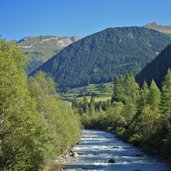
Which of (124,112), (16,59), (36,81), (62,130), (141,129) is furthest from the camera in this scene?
(124,112)

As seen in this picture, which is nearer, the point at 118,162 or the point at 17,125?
the point at 17,125

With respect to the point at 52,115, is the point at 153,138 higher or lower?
lower

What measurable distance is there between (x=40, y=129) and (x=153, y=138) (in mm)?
48881

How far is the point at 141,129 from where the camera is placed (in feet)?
388

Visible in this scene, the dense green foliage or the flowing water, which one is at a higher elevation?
the dense green foliage

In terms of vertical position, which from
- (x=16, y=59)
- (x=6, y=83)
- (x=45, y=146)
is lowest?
(x=45, y=146)

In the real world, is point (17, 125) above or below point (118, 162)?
above

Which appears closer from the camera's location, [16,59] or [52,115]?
[16,59]

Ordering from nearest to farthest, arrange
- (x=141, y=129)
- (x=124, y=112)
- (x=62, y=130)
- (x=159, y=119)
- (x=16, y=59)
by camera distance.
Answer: (x=16, y=59) → (x=62, y=130) → (x=159, y=119) → (x=141, y=129) → (x=124, y=112)

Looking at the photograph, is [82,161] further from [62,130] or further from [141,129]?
[141,129]

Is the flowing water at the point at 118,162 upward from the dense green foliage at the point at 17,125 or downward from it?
downward

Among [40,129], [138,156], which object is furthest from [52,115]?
[40,129]

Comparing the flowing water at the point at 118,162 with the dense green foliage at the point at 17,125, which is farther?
the flowing water at the point at 118,162

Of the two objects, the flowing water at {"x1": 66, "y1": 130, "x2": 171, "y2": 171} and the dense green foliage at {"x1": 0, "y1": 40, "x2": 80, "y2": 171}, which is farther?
the flowing water at {"x1": 66, "y1": 130, "x2": 171, "y2": 171}
